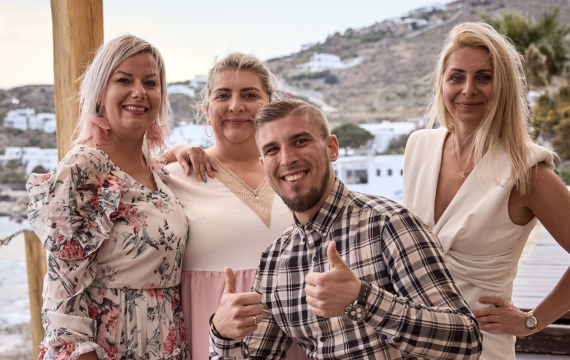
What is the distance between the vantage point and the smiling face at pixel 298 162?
5.24 feet

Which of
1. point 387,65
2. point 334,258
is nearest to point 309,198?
point 334,258

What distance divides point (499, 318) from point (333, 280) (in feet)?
2.99

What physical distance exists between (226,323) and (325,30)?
27.4 meters

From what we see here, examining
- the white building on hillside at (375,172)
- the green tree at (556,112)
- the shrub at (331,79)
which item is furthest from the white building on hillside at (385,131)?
the green tree at (556,112)

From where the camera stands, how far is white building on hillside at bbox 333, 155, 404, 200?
68.9 ft

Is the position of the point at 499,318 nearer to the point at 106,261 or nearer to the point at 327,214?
the point at 327,214

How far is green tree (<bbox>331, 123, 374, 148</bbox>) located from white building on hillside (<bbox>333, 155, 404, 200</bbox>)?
72 centimetres

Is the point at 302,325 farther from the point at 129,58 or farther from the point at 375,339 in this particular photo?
the point at 129,58

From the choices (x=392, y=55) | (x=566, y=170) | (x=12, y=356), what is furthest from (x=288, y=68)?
(x=12, y=356)

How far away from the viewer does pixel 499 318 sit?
5.95 feet

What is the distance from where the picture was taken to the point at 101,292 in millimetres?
1661

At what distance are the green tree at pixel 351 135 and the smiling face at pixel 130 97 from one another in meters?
18.4

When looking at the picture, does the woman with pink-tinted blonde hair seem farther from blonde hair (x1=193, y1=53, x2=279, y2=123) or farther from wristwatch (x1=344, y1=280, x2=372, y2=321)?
wristwatch (x1=344, y1=280, x2=372, y2=321)

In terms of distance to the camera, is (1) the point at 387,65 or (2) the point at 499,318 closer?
(2) the point at 499,318
